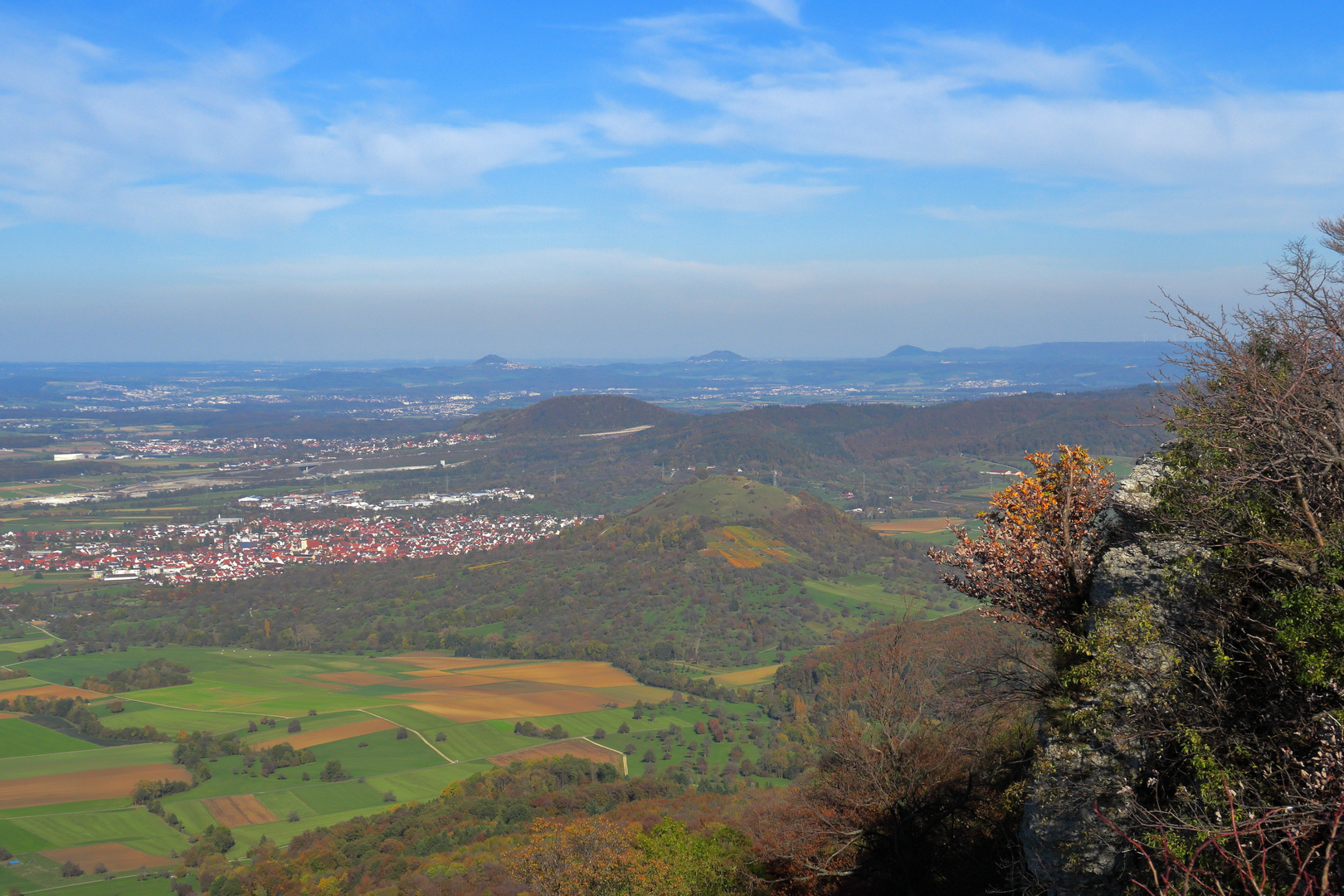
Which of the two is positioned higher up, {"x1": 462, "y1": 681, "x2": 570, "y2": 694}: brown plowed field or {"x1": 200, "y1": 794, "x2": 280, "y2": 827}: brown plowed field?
{"x1": 200, "y1": 794, "x2": 280, "y2": 827}: brown plowed field

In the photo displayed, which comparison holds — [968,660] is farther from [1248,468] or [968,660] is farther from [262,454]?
[262,454]

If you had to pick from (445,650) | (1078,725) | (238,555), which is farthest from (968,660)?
(238,555)

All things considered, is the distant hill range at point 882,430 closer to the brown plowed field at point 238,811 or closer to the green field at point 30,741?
the green field at point 30,741

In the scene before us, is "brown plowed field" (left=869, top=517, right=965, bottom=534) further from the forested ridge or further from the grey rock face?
the grey rock face

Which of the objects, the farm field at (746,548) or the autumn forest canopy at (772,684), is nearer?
the autumn forest canopy at (772,684)

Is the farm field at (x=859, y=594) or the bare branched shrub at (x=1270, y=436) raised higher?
the bare branched shrub at (x=1270, y=436)

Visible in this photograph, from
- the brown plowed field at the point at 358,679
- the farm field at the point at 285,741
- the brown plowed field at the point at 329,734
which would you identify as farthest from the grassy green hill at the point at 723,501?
the brown plowed field at the point at 329,734

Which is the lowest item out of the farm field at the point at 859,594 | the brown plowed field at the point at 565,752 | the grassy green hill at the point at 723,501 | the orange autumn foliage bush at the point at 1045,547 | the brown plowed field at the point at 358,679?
the brown plowed field at the point at 358,679

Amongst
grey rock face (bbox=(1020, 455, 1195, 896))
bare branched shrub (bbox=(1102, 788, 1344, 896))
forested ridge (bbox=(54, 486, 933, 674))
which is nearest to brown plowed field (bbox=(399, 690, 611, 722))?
forested ridge (bbox=(54, 486, 933, 674))
